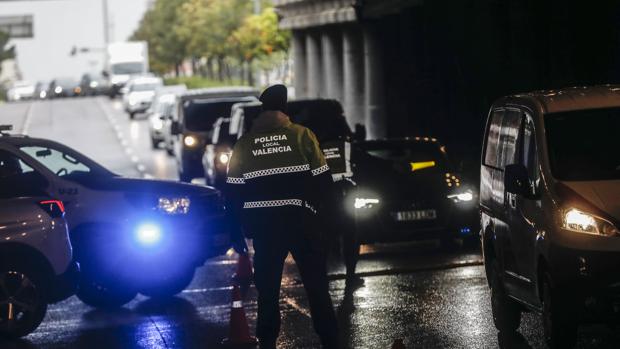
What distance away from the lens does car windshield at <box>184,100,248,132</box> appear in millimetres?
29594

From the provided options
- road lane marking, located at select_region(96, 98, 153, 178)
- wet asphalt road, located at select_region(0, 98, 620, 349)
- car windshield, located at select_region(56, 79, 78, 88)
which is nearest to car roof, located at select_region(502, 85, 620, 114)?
wet asphalt road, located at select_region(0, 98, 620, 349)

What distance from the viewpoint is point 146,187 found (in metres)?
14.3

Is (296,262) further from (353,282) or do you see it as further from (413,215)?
(413,215)

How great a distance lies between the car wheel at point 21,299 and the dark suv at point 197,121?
54.8 feet

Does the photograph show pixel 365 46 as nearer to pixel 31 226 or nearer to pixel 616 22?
pixel 616 22

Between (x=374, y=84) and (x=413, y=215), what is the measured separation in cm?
1976

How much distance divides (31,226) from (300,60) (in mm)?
36367

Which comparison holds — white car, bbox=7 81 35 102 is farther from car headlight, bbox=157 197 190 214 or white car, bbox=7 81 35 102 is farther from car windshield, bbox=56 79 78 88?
car headlight, bbox=157 197 190 214

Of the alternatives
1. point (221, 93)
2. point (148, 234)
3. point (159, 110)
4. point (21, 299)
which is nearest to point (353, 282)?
point (148, 234)

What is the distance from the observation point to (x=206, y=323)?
41.0 ft

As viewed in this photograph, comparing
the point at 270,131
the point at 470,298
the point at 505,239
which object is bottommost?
the point at 470,298

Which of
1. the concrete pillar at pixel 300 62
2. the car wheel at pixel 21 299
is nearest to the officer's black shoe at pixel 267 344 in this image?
the car wheel at pixel 21 299

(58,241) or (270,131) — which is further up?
(270,131)

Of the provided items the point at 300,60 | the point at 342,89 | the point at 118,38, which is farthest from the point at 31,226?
the point at 118,38
